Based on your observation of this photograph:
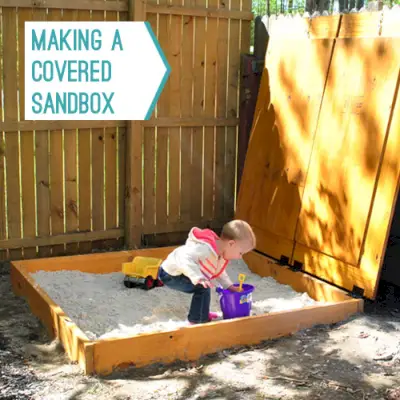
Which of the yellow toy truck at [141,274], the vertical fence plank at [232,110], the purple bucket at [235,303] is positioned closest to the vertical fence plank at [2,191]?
the yellow toy truck at [141,274]

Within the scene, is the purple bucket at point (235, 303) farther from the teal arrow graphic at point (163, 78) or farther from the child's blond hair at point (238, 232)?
the teal arrow graphic at point (163, 78)

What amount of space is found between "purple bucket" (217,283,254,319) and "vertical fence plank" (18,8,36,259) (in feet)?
7.33

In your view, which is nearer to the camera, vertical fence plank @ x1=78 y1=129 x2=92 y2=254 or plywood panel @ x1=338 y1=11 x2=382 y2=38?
plywood panel @ x1=338 y1=11 x2=382 y2=38

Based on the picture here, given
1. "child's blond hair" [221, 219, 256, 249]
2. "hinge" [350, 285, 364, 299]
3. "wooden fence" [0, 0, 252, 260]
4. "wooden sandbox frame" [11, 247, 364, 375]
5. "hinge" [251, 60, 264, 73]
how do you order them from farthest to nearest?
"hinge" [251, 60, 264, 73], "wooden fence" [0, 0, 252, 260], "hinge" [350, 285, 364, 299], "child's blond hair" [221, 219, 256, 249], "wooden sandbox frame" [11, 247, 364, 375]

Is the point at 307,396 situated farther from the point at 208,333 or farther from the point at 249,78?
the point at 249,78

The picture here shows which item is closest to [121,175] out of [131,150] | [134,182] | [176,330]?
[134,182]

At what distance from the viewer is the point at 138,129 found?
650 centimetres

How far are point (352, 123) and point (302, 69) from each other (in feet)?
2.72

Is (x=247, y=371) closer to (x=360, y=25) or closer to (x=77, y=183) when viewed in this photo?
(x=360, y=25)

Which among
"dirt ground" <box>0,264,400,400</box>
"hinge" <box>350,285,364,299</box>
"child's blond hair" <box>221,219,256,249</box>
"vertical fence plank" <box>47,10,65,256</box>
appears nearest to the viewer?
"dirt ground" <box>0,264,400,400</box>

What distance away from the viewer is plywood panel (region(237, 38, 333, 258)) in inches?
225

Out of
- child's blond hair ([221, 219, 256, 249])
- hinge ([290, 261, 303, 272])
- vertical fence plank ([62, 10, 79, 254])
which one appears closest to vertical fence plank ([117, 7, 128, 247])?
vertical fence plank ([62, 10, 79, 254])

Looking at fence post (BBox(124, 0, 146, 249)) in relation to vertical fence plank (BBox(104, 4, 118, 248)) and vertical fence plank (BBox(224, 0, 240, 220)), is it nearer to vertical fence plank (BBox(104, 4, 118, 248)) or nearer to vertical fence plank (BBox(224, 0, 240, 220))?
vertical fence plank (BBox(104, 4, 118, 248))

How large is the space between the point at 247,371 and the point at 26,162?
3.05 m
